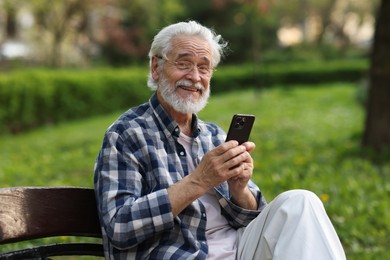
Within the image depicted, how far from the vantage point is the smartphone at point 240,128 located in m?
2.41

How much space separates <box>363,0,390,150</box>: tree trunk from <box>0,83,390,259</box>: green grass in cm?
27

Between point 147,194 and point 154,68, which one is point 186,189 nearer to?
point 147,194

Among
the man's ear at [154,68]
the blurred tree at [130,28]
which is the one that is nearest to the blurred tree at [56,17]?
the blurred tree at [130,28]

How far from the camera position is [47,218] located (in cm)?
242

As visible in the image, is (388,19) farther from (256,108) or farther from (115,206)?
Answer: (256,108)

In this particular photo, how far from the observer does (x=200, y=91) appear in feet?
A: 8.83

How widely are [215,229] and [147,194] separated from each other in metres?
0.37

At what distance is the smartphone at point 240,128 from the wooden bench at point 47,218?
58cm

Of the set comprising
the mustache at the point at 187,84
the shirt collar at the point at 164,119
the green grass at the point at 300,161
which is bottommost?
the green grass at the point at 300,161

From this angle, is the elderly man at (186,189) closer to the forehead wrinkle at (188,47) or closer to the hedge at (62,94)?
the forehead wrinkle at (188,47)

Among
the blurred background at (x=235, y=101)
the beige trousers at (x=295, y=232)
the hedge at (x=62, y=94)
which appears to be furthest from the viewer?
the hedge at (x=62, y=94)

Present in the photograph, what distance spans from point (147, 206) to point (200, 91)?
61 centimetres

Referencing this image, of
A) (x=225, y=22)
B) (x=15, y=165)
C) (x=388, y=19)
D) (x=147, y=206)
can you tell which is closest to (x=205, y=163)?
(x=147, y=206)

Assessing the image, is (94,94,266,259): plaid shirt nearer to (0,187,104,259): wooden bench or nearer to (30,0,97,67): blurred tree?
(0,187,104,259): wooden bench
